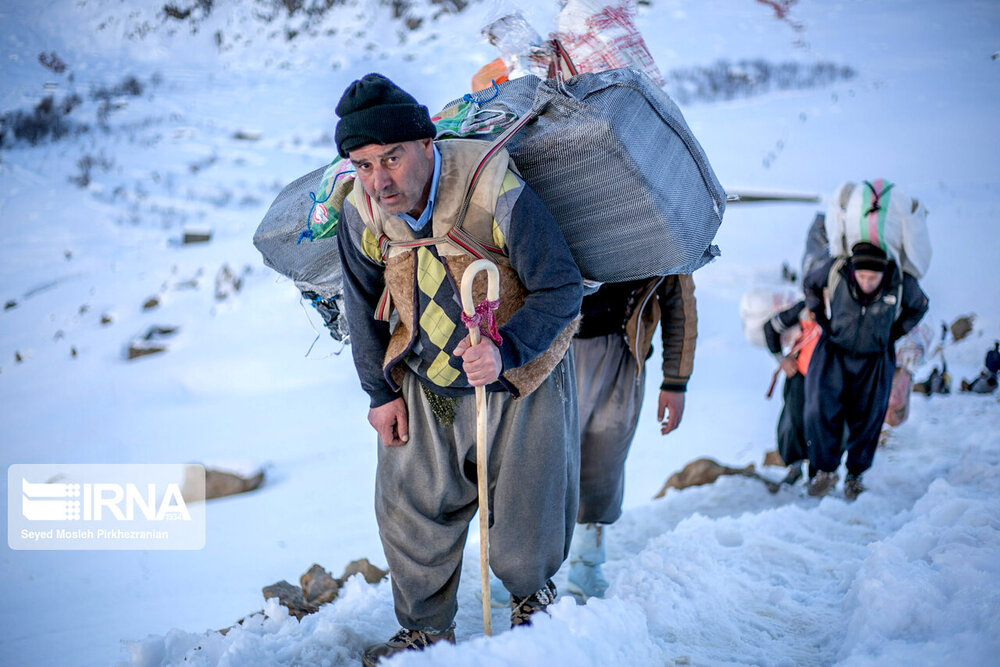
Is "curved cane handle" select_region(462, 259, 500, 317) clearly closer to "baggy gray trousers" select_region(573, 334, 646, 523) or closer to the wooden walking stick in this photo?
the wooden walking stick

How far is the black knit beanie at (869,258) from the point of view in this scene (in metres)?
3.26

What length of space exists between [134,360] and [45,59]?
15.6ft

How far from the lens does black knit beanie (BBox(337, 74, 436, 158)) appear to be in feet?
4.96

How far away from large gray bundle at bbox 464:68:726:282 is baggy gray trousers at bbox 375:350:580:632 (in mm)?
369

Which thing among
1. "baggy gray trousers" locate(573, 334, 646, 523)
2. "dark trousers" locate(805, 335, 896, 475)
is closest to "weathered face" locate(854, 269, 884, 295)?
"dark trousers" locate(805, 335, 896, 475)

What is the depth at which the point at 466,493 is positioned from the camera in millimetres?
1891

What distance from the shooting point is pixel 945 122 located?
9797 mm

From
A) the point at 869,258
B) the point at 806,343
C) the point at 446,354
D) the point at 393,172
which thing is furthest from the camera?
the point at 806,343

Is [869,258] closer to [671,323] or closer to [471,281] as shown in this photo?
[671,323]

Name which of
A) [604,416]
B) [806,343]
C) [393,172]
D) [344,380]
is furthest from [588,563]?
[344,380]

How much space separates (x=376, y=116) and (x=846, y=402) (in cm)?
320

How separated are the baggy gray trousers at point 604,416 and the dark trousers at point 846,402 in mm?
1670

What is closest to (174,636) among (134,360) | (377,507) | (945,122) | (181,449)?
(377,507)

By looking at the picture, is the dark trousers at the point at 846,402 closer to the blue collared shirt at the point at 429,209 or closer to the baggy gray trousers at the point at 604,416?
the baggy gray trousers at the point at 604,416
